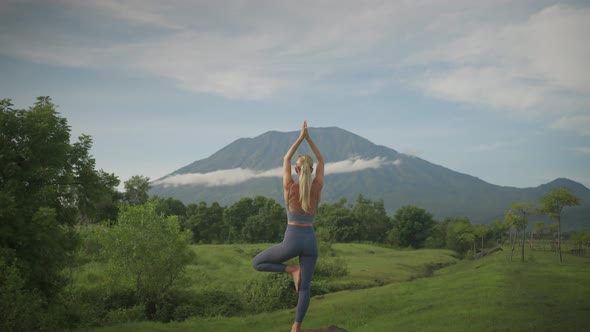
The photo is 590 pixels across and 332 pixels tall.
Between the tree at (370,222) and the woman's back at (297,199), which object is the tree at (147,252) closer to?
the woman's back at (297,199)

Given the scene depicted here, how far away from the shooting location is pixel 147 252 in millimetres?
31219

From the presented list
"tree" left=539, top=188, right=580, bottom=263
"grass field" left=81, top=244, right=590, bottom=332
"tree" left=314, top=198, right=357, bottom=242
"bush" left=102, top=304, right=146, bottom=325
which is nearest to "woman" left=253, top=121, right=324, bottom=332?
"grass field" left=81, top=244, right=590, bottom=332

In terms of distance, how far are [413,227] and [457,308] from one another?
3439 inches

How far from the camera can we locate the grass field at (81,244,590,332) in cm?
1914

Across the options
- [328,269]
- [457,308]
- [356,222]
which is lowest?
[328,269]

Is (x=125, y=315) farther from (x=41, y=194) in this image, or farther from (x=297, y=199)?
(x=297, y=199)

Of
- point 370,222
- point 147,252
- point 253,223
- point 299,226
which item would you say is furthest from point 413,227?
point 299,226

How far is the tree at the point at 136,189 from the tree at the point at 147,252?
178 feet

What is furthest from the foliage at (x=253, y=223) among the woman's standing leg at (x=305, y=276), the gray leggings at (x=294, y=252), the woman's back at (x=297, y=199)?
the woman's back at (x=297, y=199)

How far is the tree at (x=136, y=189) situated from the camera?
8362cm

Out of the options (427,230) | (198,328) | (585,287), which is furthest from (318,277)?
(427,230)

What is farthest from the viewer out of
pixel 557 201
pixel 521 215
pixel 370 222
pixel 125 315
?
pixel 370 222

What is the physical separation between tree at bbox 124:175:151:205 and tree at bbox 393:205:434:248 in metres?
61.0

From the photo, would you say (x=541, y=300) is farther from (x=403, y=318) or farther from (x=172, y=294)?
(x=172, y=294)
